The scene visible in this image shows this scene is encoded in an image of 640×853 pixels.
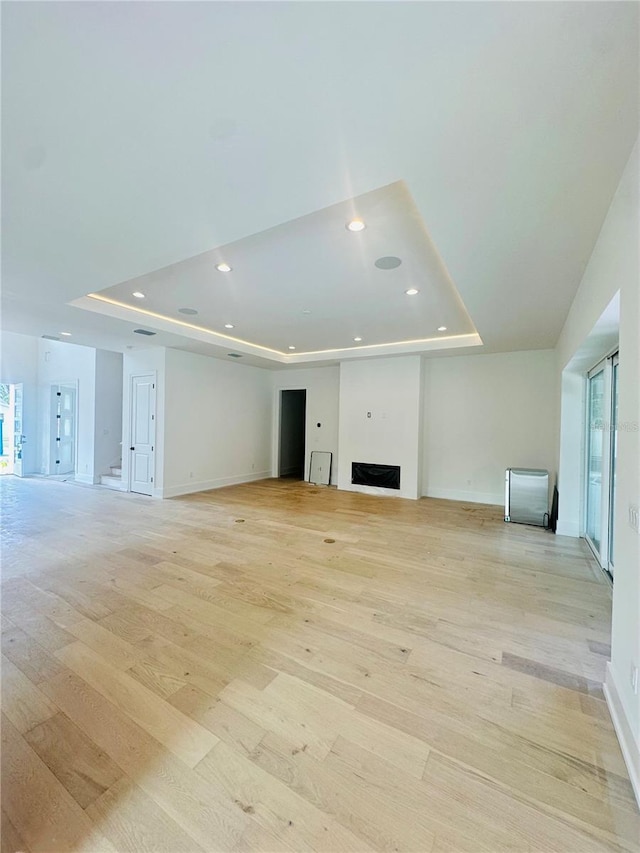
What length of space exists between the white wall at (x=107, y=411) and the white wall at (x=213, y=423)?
2602 mm

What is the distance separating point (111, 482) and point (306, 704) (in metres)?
7.26

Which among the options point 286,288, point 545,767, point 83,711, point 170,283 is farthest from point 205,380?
point 545,767

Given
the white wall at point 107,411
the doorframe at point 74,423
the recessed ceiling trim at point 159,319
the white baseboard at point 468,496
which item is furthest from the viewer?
the doorframe at point 74,423

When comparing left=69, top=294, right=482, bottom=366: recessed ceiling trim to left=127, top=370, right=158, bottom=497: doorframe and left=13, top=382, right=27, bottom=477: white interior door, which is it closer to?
left=127, top=370, right=158, bottom=497: doorframe

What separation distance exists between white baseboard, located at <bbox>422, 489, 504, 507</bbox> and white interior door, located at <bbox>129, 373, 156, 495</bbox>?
217 inches

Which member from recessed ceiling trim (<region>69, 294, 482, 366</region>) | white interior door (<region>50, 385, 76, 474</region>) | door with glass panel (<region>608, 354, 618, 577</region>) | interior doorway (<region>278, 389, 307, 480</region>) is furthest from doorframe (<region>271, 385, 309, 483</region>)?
door with glass panel (<region>608, 354, 618, 577</region>)

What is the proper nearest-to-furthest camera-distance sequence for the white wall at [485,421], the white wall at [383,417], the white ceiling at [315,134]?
1. the white ceiling at [315,134]
2. the white wall at [485,421]
3. the white wall at [383,417]

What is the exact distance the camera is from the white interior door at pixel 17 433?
27.5 ft

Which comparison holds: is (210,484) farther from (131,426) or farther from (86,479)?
(86,479)

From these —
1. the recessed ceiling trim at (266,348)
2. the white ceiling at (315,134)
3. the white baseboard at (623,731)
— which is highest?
the recessed ceiling trim at (266,348)

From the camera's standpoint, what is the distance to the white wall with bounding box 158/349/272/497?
636 centimetres

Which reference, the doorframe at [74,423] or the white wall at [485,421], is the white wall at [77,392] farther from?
the white wall at [485,421]

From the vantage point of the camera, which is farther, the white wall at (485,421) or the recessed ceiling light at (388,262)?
the white wall at (485,421)

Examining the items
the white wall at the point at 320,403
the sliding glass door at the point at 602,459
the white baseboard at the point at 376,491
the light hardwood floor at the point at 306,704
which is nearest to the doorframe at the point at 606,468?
the sliding glass door at the point at 602,459
